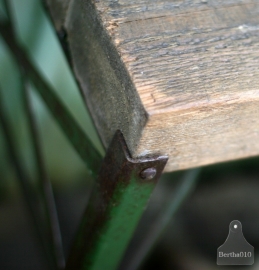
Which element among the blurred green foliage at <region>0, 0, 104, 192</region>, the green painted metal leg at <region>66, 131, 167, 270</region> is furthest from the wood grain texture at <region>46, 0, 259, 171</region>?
the blurred green foliage at <region>0, 0, 104, 192</region>

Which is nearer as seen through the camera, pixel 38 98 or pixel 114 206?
pixel 114 206

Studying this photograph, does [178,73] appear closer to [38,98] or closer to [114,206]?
[114,206]

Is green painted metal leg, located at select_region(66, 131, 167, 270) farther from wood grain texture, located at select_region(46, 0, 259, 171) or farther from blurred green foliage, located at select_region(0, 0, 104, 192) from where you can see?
blurred green foliage, located at select_region(0, 0, 104, 192)

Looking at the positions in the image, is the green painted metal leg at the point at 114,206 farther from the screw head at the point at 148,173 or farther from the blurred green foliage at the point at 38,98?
the blurred green foliage at the point at 38,98

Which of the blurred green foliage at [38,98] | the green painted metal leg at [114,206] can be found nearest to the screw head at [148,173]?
the green painted metal leg at [114,206]

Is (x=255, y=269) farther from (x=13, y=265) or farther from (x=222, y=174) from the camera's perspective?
(x=13, y=265)

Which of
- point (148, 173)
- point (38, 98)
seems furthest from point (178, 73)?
point (38, 98)
